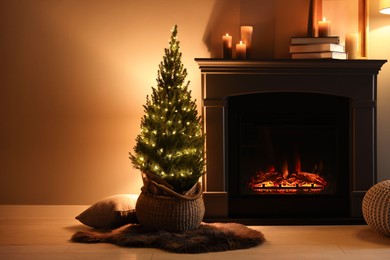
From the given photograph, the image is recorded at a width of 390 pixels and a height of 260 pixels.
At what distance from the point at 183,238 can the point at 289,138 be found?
3.47ft

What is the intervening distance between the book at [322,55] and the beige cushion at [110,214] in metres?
1.34

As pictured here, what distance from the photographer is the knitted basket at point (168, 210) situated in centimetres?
340

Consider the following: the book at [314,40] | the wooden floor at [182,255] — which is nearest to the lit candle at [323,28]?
the book at [314,40]

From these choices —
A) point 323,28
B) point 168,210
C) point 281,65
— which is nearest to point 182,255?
point 168,210

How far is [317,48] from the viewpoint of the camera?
3838mm

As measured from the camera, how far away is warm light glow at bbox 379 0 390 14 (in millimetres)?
3992

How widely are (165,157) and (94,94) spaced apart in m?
0.94

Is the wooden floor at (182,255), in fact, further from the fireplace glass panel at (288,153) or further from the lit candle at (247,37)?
the lit candle at (247,37)

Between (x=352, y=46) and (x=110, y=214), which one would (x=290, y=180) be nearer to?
(x=352, y=46)

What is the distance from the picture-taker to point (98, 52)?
4.17 metres

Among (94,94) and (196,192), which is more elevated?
(94,94)

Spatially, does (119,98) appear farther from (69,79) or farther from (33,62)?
(33,62)

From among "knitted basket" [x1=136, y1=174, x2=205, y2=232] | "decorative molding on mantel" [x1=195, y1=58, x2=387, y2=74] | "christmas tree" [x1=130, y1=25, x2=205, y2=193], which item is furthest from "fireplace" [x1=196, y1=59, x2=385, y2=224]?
"knitted basket" [x1=136, y1=174, x2=205, y2=232]

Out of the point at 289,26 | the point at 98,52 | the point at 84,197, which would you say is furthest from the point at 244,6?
the point at 84,197
